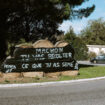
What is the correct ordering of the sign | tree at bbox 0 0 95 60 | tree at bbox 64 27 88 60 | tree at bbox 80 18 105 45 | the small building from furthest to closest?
tree at bbox 80 18 105 45 < the small building < tree at bbox 64 27 88 60 < tree at bbox 0 0 95 60 < the sign

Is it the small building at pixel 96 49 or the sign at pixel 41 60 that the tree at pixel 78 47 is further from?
the sign at pixel 41 60

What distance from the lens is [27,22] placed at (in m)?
20.2

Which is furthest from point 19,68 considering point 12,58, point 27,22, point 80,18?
point 80,18

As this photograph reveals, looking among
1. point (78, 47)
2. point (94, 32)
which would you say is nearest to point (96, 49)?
point (78, 47)

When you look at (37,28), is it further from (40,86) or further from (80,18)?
(40,86)

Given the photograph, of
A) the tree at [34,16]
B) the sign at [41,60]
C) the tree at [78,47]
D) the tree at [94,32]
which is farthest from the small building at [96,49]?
the sign at [41,60]

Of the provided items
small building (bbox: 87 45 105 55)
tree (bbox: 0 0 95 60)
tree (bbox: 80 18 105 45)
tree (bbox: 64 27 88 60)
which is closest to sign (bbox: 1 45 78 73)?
tree (bbox: 0 0 95 60)

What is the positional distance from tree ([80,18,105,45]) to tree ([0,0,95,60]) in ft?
160

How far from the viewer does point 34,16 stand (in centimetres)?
1930

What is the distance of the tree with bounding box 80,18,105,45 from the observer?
2723 inches

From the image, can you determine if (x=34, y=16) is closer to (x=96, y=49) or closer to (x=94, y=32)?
(x=96, y=49)

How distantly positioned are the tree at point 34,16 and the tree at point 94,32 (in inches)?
1914

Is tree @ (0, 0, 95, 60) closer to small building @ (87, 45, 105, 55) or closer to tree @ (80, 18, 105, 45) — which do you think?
small building @ (87, 45, 105, 55)

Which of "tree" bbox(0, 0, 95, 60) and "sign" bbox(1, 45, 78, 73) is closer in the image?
"sign" bbox(1, 45, 78, 73)
